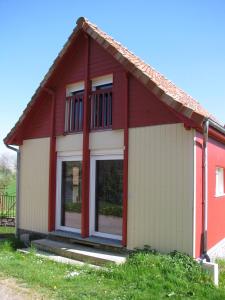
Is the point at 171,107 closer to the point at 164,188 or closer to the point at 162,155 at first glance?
the point at 162,155

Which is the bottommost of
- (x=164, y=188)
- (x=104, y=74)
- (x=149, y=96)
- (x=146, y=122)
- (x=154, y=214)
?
(x=154, y=214)

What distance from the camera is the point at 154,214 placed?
25.8 ft

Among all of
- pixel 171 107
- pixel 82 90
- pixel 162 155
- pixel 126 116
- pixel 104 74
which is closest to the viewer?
pixel 171 107

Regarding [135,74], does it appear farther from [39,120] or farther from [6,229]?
[6,229]

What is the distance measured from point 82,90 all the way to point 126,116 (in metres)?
2.29

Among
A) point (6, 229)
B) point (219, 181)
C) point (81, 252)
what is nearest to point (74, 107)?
point (81, 252)

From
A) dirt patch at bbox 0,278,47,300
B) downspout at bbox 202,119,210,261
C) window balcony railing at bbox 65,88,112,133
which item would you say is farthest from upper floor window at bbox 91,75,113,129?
dirt patch at bbox 0,278,47,300

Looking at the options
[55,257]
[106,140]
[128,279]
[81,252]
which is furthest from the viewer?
[106,140]

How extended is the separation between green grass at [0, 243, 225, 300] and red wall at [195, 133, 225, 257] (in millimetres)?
987

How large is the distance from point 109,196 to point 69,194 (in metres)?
1.65

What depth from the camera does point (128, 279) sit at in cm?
636

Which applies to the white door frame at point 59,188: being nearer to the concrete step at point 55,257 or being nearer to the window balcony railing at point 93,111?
the window balcony railing at point 93,111

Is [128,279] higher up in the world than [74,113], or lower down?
lower down

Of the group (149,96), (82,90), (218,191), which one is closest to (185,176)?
(149,96)
